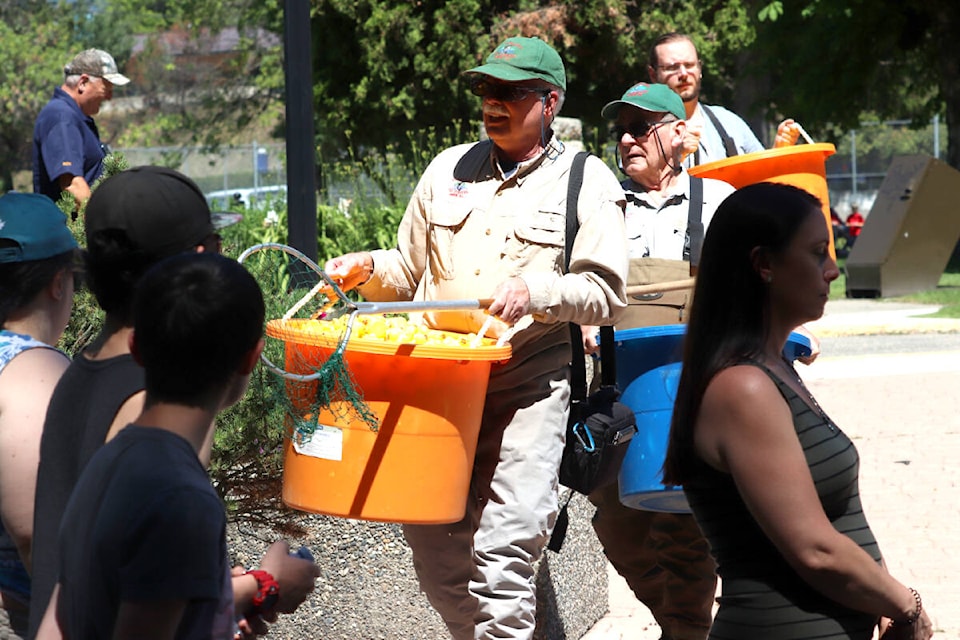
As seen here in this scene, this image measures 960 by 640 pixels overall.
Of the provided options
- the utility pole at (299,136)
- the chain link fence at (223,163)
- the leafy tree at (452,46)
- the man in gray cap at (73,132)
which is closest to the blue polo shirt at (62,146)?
the man in gray cap at (73,132)

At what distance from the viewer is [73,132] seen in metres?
8.02

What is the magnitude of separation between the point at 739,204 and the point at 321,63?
24570 mm

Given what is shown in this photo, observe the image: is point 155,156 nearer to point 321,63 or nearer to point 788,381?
point 321,63

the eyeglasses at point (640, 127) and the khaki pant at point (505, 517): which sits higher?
the eyeglasses at point (640, 127)

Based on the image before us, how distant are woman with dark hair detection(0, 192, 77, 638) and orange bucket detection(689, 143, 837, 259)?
263cm

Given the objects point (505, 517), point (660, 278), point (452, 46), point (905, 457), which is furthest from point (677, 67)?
point (452, 46)

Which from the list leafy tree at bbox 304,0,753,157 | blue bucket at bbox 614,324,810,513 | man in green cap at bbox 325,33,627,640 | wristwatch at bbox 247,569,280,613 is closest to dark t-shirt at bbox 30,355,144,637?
wristwatch at bbox 247,569,280,613

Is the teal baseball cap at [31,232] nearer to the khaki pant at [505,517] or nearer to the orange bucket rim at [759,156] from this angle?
the khaki pant at [505,517]

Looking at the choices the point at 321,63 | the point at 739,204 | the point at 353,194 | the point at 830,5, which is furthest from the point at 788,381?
the point at 321,63

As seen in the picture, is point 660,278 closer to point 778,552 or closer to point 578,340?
point 578,340

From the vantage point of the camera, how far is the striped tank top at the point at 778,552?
2459mm

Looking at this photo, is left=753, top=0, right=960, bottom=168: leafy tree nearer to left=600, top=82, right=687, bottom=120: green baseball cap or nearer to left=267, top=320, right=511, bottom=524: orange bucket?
left=600, top=82, right=687, bottom=120: green baseball cap

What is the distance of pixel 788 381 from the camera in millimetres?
2516

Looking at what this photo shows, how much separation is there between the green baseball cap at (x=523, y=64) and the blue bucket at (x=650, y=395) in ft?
2.79
